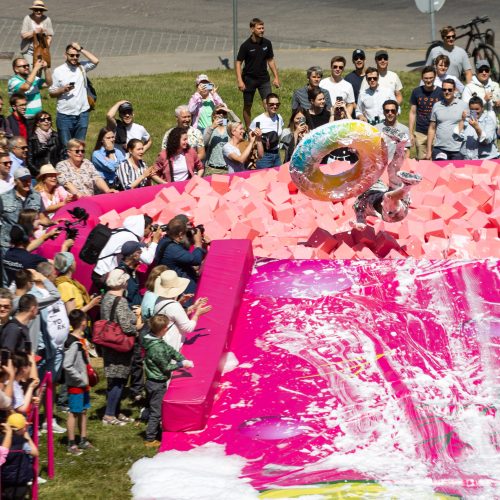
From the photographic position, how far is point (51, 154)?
559 inches

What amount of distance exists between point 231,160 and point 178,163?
672 mm

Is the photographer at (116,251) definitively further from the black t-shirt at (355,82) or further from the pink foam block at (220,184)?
the black t-shirt at (355,82)

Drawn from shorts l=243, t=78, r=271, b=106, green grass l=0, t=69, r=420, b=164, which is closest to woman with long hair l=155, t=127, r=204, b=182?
shorts l=243, t=78, r=271, b=106

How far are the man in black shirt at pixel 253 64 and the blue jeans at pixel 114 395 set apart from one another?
25.9 feet

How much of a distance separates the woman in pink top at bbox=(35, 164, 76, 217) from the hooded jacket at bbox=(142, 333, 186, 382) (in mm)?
3394

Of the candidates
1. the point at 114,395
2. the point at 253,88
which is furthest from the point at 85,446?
the point at 253,88

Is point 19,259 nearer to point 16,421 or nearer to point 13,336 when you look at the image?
point 13,336

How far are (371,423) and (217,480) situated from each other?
1357 mm

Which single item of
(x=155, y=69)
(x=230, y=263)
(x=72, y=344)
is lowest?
(x=72, y=344)

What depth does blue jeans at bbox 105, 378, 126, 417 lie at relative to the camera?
9.94 m

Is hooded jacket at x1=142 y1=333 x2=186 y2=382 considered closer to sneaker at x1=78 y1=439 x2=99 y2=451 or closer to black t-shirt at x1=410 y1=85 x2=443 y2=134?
sneaker at x1=78 y1=439 x2=99 y2=451

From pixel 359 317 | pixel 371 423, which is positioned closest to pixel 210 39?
pixel 359 317

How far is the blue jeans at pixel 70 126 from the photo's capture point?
1517cm

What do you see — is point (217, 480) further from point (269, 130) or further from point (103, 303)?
point (269, 130)
